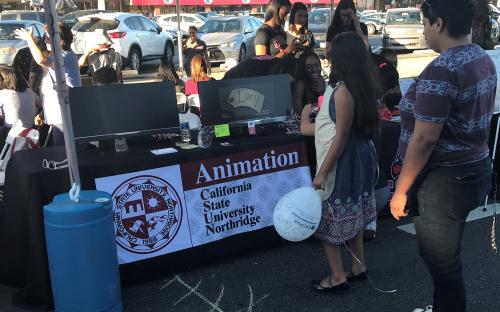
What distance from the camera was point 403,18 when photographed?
57.2 feet

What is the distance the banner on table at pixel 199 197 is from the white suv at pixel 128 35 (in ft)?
34.6

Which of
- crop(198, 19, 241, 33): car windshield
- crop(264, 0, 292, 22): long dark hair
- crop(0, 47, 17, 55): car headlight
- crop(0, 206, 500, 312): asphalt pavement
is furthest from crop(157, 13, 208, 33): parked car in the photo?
crop(0, 206, 500, 312): asphalt pavement

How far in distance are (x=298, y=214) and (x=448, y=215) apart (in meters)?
0.82

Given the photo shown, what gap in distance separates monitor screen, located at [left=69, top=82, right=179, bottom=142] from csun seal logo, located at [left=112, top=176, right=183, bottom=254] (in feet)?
1.39

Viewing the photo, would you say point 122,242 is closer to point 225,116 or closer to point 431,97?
point 225,116

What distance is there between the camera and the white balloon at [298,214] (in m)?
2.78

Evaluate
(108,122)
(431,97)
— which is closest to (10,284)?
(108,122)

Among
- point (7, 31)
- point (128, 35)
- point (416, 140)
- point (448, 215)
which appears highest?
point (7, 31)

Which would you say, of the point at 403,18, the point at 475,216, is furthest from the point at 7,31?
the point at 403,18

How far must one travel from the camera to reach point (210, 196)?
3559 millimetres

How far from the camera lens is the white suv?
1364cm

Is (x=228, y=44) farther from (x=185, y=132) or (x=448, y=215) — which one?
(x=448, y=215)

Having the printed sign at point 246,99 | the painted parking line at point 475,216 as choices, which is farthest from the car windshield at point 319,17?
the printed sign at point 246,99

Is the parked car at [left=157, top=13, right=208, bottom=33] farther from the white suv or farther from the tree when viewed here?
the tree
